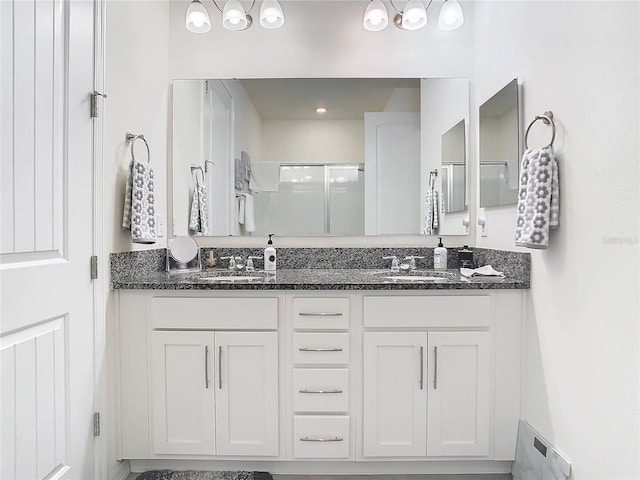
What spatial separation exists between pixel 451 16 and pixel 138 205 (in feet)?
6.25

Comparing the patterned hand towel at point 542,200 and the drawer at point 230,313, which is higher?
the patterned hand towel at point 542,200

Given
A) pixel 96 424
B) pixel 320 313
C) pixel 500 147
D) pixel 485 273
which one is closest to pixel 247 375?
pixel 320 313

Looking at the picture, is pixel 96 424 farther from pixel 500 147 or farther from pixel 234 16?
pixel 500 147

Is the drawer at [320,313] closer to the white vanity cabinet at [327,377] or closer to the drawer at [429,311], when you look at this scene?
the white vanity cabinet at [327,377]

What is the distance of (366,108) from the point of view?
2.29 m

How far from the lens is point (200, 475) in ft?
5.62

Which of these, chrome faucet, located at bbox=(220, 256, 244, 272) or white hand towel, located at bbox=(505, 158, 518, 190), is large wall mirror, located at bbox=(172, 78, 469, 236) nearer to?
chrome faucet, located at bbox=(220, 256, 244, 272)

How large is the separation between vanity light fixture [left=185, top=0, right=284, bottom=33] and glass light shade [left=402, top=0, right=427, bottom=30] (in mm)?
686

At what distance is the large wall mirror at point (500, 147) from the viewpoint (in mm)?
1783

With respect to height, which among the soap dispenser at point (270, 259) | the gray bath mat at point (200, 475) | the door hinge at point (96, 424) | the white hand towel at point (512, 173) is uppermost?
the white hand towel at point (512, 173)

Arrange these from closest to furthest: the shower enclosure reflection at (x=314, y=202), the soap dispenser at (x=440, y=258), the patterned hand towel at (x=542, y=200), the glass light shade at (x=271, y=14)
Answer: the patterned hand towel at (x=542, y=200) < the glass light shade at (x=271, y=14) < the soap dispenser at (x=440, y=258) < the shower enclosure reflection at (x=314, y=202)

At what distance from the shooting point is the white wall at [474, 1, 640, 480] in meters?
1.14

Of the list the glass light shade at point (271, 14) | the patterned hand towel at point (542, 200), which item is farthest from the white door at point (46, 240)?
the patterned hand towel at point (542, 200)

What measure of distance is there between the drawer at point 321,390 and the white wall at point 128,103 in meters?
0.81
